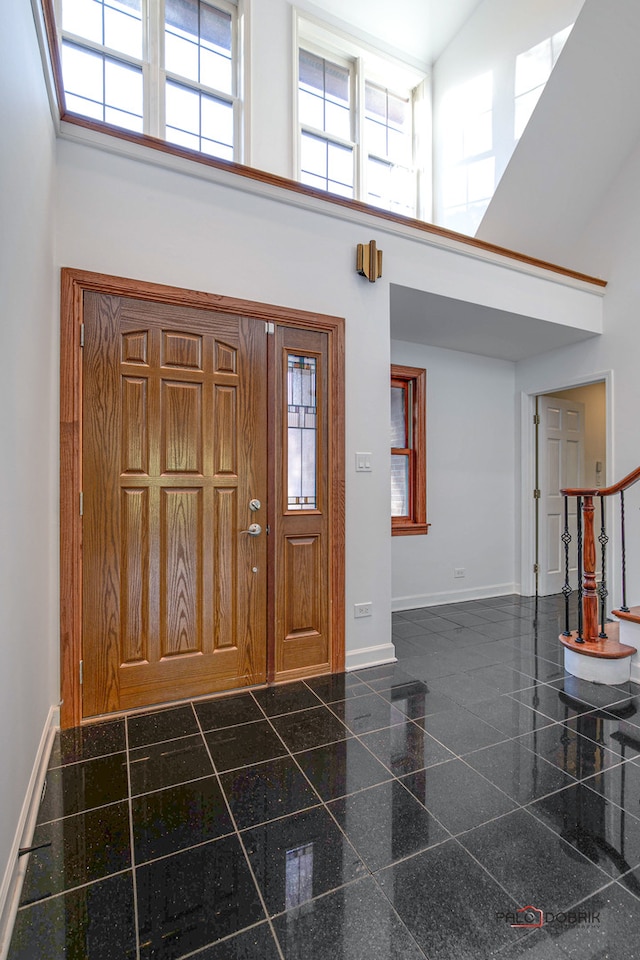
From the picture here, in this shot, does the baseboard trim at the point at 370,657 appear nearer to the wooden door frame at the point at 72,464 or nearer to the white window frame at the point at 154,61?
the wooden door frame at the point at 72,464

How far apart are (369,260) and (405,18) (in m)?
3.59

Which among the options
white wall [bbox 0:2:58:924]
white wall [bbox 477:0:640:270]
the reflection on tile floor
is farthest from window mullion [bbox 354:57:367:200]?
the reflection on tile floor

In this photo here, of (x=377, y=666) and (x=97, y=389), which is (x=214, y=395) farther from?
(x=377, y=666)

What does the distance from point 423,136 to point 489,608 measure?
16.5 ft

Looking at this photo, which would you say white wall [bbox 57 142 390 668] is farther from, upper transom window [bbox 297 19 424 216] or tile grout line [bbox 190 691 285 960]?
upper transom window [bbox 297 19 424 216]

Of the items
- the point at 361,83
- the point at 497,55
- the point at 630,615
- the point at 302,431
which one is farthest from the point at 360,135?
the point at 630,615

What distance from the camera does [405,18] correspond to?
15.1 ft

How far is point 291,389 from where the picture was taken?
281cm

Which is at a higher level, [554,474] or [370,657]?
[554,474]

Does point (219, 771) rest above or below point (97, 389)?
below

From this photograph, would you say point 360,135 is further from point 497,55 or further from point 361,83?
point 497,55

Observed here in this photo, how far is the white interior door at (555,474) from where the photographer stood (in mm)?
4934

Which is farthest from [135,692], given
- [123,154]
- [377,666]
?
[123,154]

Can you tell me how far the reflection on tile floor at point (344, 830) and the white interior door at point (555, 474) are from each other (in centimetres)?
248
